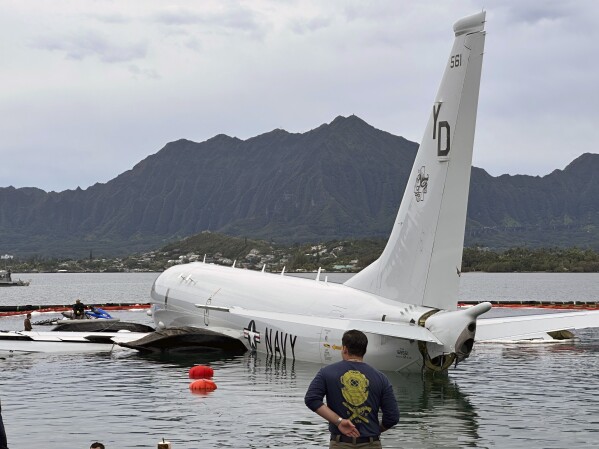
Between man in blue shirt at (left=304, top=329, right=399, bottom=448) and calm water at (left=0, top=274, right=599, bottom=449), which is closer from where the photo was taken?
man in blue shirt at (left=304, top=329, right=399, bottom=448)

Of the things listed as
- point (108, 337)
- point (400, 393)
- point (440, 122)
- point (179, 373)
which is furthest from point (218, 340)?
point (440, 122)

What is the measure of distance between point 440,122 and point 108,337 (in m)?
21.0

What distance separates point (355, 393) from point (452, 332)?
42.5 feet

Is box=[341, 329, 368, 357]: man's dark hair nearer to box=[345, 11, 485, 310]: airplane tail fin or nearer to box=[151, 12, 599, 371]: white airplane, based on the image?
box=[151, 12, 599, 371]: white airplane

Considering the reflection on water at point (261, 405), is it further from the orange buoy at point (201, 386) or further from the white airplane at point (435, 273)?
the white airplane at point (435, 273)

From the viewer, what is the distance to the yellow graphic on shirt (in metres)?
12.3

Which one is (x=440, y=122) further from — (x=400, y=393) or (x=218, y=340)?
(x=218, y=340)

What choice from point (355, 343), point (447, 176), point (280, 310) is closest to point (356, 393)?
point (355, 343)

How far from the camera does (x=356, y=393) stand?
1230 cm

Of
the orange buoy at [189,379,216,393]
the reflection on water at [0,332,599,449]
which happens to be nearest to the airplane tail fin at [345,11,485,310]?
the reflection on water at [0,332,599,449]

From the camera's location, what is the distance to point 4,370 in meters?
36.5

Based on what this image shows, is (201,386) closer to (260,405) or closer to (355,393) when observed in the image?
(260,405)

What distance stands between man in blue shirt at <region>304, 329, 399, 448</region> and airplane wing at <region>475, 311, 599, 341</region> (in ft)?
44.9

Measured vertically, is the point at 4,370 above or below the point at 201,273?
below
